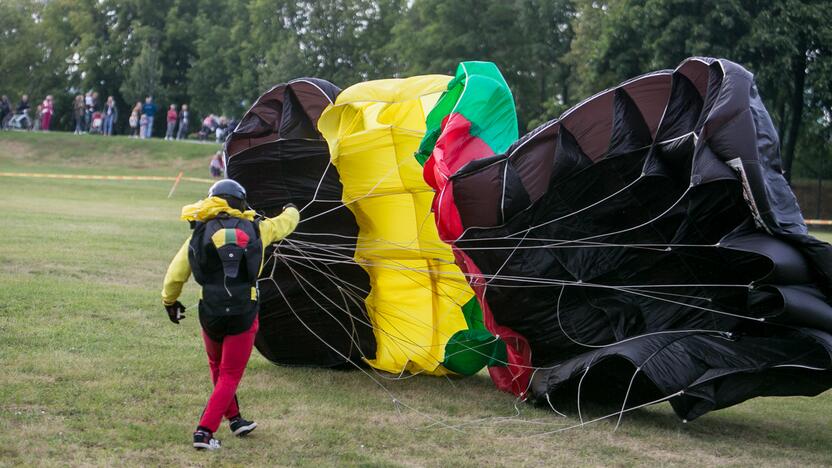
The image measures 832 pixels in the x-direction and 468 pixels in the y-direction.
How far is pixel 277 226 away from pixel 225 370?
103 cm

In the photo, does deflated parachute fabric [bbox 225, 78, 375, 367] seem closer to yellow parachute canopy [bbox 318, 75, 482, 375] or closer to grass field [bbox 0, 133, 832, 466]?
yellow parachute canopy [bbox 318, 75, 482, 375]

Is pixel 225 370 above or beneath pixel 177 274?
beneath

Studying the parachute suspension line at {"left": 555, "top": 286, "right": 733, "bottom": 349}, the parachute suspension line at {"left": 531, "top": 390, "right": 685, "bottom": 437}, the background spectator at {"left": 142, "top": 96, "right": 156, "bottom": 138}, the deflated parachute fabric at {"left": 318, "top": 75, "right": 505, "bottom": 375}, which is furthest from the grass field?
the background spectator at {"left": 142, "top": 96, "right": 156, "bottom": 138}

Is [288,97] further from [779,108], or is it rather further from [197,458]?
[779,108]

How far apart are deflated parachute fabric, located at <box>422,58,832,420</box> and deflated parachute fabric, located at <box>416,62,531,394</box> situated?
10 centimetres

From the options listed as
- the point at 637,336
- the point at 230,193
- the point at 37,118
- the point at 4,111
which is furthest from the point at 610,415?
the point at 37,118

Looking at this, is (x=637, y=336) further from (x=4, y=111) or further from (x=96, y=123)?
(x=4, y=111)

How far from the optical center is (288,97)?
9086mm

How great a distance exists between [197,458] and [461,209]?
2.69 m

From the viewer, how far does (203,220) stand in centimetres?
677

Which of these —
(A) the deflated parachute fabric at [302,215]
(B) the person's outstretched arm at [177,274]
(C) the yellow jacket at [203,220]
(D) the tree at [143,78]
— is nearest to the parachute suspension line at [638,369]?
(A) the deflated parachute fabric at [302,215]

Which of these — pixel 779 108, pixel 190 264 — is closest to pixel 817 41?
pixel 779 108

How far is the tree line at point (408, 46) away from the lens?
116 ft

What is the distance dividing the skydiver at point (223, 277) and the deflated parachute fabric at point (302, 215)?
6.61 ft
